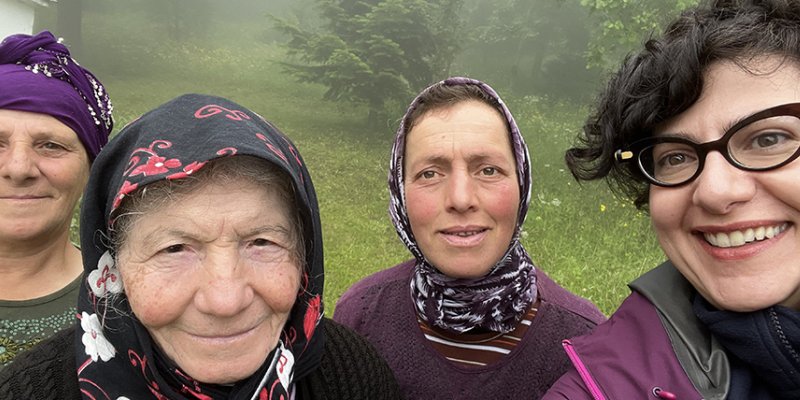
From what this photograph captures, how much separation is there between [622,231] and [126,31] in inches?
973

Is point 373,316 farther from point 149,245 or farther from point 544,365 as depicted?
point 149,245

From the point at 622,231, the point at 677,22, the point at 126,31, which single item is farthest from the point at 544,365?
the point at 126,31

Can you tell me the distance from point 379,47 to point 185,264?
1212 centimetres

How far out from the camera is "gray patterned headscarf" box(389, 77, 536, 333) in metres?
2.21

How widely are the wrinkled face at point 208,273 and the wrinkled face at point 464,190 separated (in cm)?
81

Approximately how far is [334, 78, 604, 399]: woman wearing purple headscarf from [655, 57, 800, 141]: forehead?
2.90ft

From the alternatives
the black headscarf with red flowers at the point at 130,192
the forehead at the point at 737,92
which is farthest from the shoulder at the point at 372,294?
the forehead at the point at 737,92

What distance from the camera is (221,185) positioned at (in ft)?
4.90

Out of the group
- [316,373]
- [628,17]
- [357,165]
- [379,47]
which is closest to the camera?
[316,373]

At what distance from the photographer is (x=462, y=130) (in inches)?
87.6

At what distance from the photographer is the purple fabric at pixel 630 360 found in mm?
1351

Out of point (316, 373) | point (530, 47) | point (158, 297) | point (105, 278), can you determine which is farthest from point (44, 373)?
point (530, 47)

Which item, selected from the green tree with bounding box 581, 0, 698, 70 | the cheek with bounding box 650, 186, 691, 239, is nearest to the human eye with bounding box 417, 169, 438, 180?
the cheek with bounding box 650, 186, 691, 239

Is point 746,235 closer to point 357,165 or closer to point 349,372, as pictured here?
point 349,372
